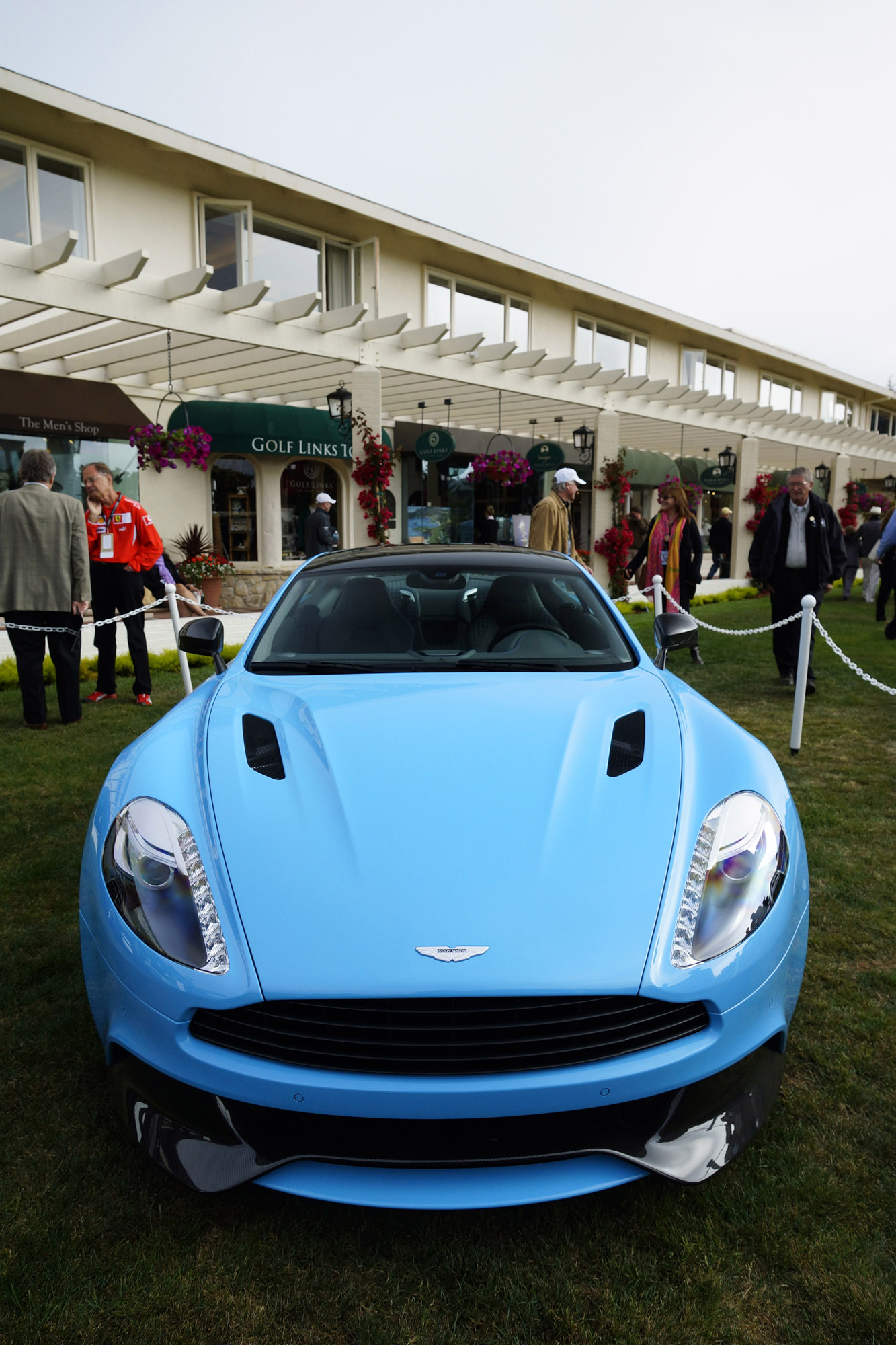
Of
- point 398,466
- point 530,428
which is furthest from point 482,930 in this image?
point 530,428

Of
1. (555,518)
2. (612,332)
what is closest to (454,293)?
(612,332)

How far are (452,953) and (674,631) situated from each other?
200 centimetres

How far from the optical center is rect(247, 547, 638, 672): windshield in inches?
115

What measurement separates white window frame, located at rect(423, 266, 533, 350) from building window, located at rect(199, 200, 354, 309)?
1739 mm

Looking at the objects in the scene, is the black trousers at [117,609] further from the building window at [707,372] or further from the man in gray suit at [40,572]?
the building window at [707,372]

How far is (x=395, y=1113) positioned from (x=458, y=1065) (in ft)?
0.45

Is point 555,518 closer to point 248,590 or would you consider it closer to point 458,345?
point 458,345

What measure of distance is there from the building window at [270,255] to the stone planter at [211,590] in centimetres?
448

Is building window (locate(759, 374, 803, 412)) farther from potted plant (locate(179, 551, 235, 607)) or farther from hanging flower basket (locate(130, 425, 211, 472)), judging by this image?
hanging flower basket (locate(130, 425, 211, 472))

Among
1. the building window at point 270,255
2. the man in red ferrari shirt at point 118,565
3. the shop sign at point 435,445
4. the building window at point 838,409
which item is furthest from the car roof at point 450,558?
the building window at point 838,409

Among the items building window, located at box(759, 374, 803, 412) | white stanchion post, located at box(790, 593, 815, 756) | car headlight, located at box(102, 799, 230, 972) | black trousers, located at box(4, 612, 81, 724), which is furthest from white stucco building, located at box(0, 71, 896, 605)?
car headlight, located at box(102, 799, 230, 972)

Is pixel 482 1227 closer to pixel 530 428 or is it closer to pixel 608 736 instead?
pixel 608 736

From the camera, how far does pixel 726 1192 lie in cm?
189

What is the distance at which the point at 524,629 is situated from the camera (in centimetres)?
319
